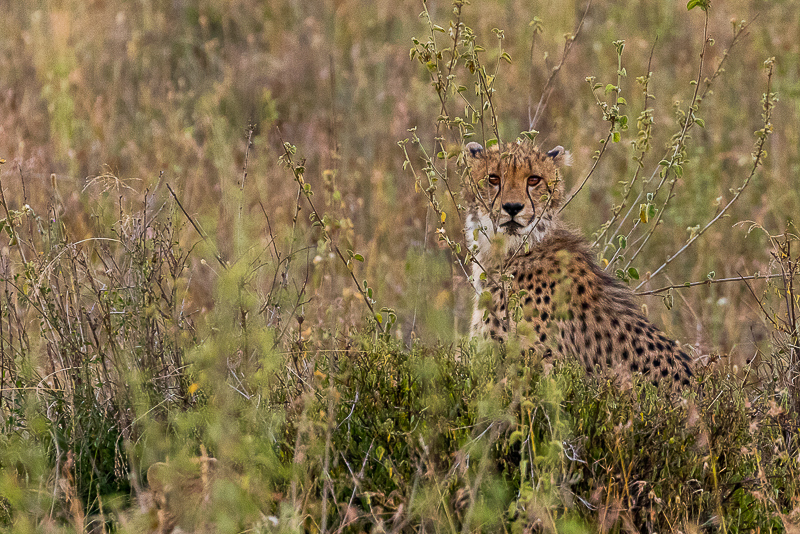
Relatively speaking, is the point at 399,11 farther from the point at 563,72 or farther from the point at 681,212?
the point at 681,212

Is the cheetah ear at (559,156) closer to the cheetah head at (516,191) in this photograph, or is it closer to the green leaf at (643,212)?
the cheetah head at (516,191)

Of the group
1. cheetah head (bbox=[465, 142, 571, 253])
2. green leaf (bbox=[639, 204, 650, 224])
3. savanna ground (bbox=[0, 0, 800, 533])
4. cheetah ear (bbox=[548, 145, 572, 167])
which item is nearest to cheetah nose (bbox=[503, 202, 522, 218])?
cheetah head (bbox=[465, 142, 571, 253])

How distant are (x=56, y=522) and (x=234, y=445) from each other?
802 millimetres

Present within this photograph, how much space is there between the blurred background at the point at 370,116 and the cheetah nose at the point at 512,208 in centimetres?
52

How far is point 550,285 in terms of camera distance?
13.3 ft

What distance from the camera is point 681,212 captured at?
6137 mm

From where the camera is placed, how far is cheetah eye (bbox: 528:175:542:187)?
14.0 feet

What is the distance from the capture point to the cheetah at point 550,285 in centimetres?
360

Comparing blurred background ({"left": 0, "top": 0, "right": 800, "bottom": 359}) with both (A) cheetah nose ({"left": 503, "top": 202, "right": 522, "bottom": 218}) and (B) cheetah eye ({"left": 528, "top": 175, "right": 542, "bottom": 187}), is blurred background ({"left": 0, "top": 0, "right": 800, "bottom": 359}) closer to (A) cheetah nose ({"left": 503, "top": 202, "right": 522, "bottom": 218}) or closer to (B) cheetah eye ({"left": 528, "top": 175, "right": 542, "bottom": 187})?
(A) cheetah nose ({"left": 503, "top": 202, "right": 522, "bottom": 218})

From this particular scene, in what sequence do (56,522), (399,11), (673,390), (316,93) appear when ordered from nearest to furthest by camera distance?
(56,522), (673,390), (316,93), (399,11)

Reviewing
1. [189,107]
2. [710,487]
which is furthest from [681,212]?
[189,107]

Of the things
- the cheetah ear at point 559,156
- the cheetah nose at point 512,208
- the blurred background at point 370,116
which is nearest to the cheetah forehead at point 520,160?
the cheetah ear at point 559,156

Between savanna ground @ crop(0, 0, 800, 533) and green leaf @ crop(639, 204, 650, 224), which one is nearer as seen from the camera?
savanna ground @ crop(0, 0, 800, 533)

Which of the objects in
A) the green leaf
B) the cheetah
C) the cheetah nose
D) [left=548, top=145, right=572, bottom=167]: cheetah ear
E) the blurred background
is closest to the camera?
the green leaf
